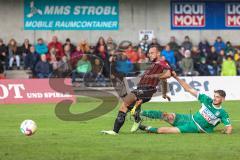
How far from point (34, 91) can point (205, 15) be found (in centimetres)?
1271

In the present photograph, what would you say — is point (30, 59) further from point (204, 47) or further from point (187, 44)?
point (204, 47)

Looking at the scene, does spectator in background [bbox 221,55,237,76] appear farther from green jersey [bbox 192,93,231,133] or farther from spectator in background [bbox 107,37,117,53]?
green jersey [bbox 192,93,231,133]

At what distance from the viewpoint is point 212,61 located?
34.7 metres

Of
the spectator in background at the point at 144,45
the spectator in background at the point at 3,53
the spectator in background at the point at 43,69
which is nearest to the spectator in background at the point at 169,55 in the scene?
the spectator in background at the point at 144,45

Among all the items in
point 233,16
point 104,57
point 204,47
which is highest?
point 233,16

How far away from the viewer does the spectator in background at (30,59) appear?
3238cm

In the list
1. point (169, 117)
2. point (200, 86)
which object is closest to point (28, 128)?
point (169, 117)

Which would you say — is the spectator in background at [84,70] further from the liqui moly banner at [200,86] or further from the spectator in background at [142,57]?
the spectator in background at [142,57]

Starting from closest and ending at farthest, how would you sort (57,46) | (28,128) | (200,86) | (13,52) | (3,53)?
(28,128), (200,86), (3,53), (13,52), (57,46)

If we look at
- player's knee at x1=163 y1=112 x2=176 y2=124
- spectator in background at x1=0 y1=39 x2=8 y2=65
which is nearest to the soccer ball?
player's knee at x1=163 y1=112 x2=176 y2=124

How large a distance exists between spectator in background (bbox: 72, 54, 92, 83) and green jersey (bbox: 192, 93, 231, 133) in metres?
15.4

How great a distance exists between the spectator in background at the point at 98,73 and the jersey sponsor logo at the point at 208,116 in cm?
1563

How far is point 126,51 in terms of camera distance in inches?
1318

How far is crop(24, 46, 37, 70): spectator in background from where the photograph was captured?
3238 cm
